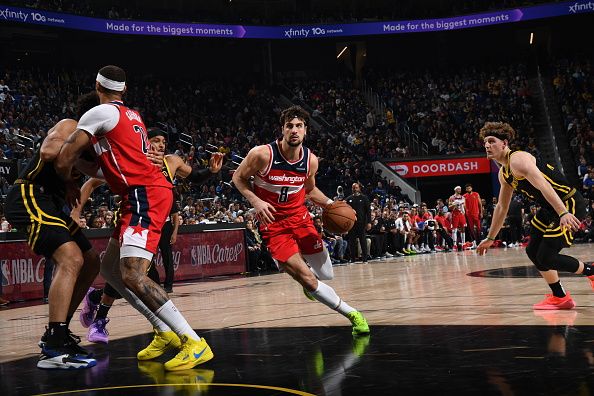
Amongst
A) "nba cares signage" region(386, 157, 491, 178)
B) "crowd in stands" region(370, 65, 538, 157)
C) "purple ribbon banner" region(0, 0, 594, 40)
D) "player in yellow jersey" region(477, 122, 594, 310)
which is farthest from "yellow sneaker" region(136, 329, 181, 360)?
"crowd in stands" region(370, 65, 538, 157)

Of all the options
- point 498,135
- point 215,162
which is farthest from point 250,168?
point 498,135

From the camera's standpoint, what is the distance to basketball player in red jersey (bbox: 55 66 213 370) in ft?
15.9

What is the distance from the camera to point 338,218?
6539mm

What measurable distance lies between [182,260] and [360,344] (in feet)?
31.5

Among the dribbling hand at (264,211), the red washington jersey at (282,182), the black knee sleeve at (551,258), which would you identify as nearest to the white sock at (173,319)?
the dribbling hand at (264,211)

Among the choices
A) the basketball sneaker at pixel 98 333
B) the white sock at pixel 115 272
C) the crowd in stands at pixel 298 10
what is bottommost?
the basketball sneaker at pixel 98 333

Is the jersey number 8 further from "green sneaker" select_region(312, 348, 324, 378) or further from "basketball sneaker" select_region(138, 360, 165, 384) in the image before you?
"basketball sneaker" select_region(138, 360, 165, 384)

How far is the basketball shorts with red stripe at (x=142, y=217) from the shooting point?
489 cm

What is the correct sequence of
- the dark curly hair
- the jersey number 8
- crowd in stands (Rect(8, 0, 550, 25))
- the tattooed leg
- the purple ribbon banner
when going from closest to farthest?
the tattooed leg, the dark curly hair, the jersey number 8, the purple ribbon banner, crowd in stands (Rect(8, 0, 550, 25))

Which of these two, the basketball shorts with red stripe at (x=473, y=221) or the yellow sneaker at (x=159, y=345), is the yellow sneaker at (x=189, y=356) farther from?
the basketball shorts with red stripe at (x=473, y=221)

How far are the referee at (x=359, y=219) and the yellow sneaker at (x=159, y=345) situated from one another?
450 inches

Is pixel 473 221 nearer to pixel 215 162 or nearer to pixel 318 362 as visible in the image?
pixel 215 162

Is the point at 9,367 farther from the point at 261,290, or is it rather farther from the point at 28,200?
the point at 261,290

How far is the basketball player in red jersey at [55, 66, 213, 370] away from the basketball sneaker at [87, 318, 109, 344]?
1.10 metres
